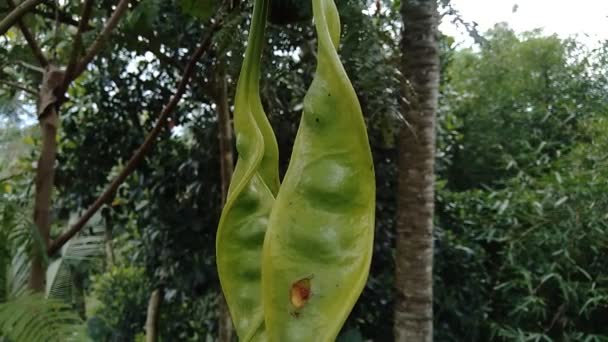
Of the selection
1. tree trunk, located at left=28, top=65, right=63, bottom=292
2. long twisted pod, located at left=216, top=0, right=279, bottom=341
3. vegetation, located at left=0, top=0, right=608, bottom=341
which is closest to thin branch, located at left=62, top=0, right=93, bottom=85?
tree trunk, located at left=28, top=65, right=63, bottom=292

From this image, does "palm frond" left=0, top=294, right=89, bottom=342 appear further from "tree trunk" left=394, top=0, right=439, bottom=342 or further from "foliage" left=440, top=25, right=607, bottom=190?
"foliage" left=440, top=25, right=607, bottom=190

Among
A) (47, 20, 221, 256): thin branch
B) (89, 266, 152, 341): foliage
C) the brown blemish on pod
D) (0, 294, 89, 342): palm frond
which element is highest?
(47, 20, 221, 256): thin branch

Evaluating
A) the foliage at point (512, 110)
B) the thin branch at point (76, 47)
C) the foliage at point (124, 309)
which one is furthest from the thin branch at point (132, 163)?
the foliage at point (512, 110)

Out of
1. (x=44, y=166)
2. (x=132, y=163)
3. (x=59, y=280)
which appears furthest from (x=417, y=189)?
(x=59, y=280)

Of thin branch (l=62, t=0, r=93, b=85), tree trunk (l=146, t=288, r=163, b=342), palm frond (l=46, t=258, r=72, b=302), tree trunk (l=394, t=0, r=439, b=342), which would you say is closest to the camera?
thin branch (l=62, t=0, r=93, b=85)

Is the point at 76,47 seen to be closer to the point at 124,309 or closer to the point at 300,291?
the point at 300,291

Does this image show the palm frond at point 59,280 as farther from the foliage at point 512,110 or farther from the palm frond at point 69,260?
the foliage at point 512,110

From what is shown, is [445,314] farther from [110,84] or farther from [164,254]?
[110,84]
